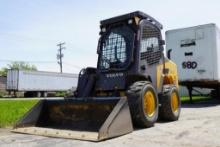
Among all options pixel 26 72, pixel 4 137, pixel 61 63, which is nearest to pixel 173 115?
pixel 4 137

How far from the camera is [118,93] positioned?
8328 mm

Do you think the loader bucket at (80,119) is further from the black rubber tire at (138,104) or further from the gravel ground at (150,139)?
the black rubber tire at (138,104)

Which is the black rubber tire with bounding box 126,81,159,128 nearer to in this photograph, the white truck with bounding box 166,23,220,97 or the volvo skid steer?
the volvo skid steer

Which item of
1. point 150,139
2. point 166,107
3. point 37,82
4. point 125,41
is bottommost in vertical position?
point 150,139

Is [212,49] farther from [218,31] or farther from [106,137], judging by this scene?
[106,137]

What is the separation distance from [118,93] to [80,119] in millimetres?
1125

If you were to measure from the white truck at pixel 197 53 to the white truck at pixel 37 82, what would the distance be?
82.7ft

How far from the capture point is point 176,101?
32.2 feet

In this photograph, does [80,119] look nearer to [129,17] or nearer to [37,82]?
[129,17]

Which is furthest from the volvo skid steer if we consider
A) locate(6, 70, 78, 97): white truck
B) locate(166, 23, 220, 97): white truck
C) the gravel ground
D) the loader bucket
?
locate(6, 70, 78, 97): white truck

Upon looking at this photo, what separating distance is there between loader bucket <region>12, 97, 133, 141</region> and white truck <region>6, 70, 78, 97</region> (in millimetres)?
32122

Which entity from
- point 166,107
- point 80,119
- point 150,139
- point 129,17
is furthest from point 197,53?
point 150,139

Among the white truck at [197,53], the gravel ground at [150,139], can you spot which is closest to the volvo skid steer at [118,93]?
the gravel ground at [150,139]

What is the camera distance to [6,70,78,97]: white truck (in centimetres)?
3956
